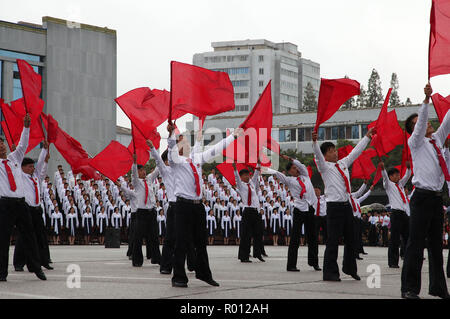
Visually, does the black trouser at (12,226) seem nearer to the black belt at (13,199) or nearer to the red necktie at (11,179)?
the black belt at (13,199)

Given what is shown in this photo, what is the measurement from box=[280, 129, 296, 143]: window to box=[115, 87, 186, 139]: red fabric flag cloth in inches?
2459

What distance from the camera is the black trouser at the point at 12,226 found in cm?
1034

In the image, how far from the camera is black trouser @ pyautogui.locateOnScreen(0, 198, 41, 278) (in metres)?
10.3

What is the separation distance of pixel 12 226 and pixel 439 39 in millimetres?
6278

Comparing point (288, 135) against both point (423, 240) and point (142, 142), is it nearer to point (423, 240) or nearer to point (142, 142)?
point (142, 142)

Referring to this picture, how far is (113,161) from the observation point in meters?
16.4

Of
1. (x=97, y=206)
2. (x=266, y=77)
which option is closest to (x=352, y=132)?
(x=97, y=206)

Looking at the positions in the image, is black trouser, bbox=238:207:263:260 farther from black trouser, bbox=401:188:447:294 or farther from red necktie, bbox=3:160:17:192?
black trouser, bbox=401:188:447:294

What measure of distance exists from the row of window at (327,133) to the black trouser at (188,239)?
5889 centimetres

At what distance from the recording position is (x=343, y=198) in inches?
430

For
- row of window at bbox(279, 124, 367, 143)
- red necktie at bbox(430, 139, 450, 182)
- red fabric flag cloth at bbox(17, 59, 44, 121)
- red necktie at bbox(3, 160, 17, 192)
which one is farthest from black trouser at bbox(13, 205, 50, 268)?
row of window at bbox(279, 124, 367, 143)

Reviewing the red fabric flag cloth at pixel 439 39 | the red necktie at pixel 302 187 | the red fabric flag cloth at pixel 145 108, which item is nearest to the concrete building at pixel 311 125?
the red necktie at pixel 302 187
